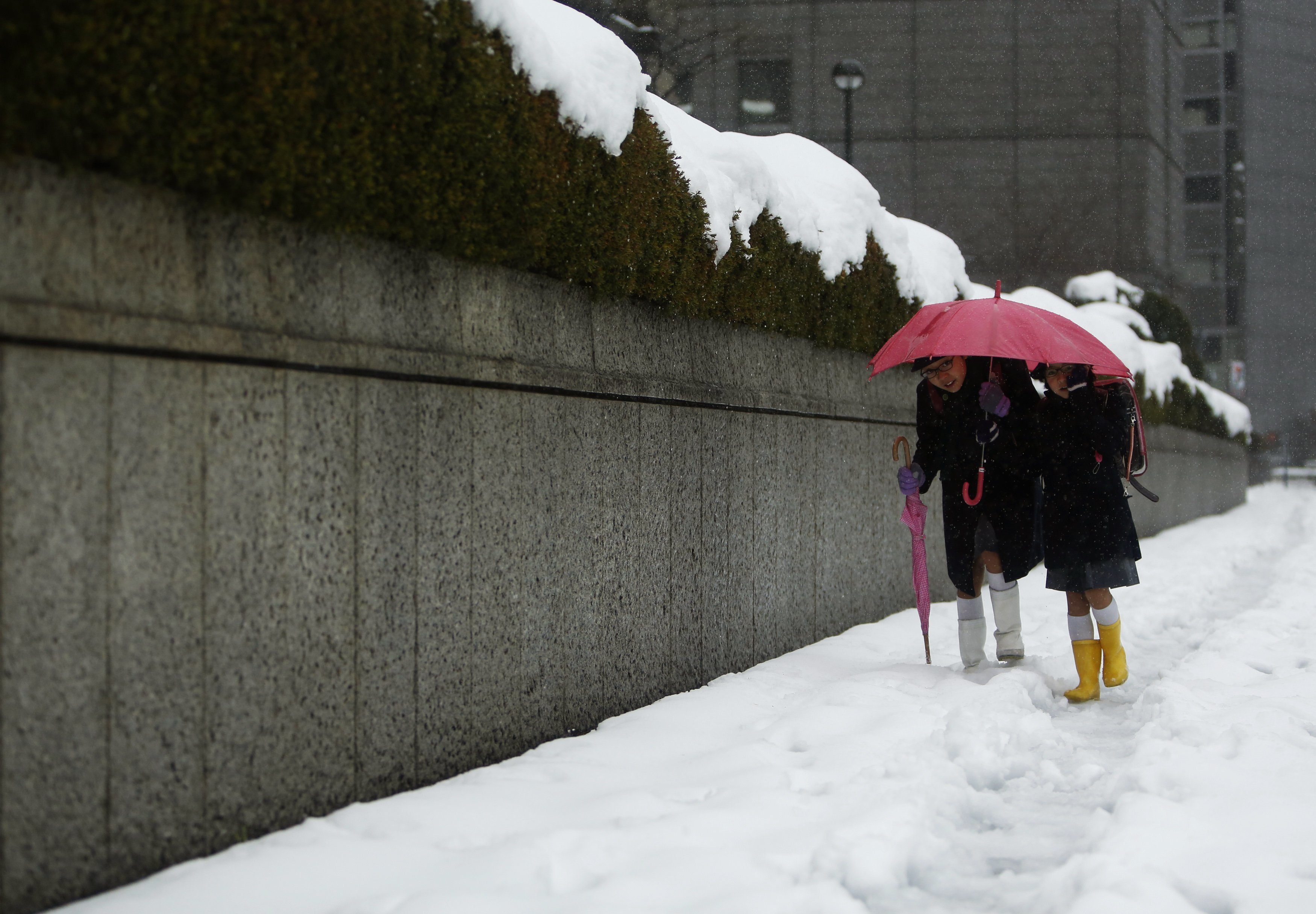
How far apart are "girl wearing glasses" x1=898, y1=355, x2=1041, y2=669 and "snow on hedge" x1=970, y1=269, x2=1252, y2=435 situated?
4.94 metres

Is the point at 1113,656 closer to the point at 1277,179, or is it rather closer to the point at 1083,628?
the point at 1083,628

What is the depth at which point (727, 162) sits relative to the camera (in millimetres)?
6449

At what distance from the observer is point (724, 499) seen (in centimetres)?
640

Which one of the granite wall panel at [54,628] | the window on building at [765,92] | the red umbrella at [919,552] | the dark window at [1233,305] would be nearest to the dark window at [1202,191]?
the dark window at [1233,305]

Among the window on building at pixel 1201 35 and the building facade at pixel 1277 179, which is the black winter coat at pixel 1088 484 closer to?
the building facade at pixel 1277 179

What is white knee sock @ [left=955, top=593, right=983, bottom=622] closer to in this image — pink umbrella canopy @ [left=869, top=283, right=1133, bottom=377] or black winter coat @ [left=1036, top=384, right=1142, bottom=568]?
black winter coat @ [left=1036, top=384, right=1142, bottom=568]

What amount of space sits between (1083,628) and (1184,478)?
16826 millimetres

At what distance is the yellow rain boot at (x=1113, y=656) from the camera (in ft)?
20.3

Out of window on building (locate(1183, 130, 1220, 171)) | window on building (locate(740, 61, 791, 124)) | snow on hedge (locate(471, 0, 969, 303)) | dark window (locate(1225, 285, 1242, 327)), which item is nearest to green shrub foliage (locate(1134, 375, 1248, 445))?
snow on hedge (locate(471, 0, 969, 303))

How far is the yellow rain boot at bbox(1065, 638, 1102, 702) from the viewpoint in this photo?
6.07 meters

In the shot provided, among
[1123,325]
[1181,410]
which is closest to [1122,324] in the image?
[1123,325]

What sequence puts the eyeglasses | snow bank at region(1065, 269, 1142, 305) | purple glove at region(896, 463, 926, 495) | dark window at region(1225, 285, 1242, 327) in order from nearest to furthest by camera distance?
the eyeglasses, purple glove at region(896, 463, 926, 495), snow bank at region(1065, 269, 1142, 305), dark window at region(1225, 285, 1242, 327)

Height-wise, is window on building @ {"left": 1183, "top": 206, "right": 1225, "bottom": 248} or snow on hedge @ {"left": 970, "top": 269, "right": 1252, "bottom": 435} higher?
window on building @ {"left": 1183, "top": 206, "right": 1225, "bottom": 248}

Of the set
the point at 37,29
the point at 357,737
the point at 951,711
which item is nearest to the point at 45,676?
the point at 357,737
